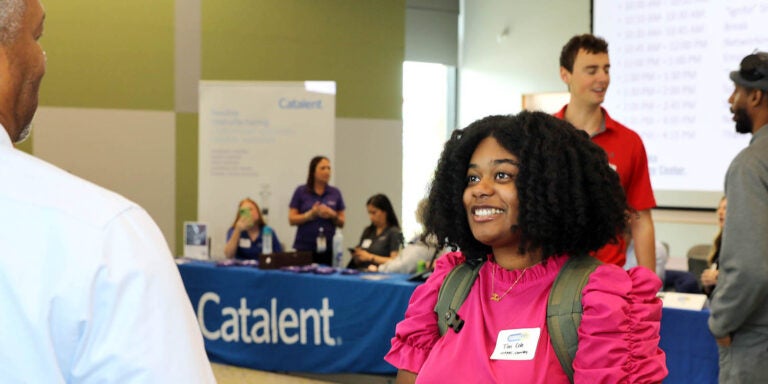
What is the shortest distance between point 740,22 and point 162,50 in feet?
Answer: 17.5

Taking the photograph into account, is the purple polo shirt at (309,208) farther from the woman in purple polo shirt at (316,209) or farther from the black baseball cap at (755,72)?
the black baseball cap at (755,72)

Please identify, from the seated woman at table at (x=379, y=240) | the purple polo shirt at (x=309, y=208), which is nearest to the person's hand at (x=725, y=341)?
the seated woman at table at (x=379, y=240)

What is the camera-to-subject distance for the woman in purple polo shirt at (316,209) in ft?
23.4

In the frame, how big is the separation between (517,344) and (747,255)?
1112mm

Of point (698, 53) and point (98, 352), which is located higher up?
point (698, 53)

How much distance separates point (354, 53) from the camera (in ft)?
31.8

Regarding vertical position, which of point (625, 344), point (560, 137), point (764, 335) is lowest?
point (764, 335)

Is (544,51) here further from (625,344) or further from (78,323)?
(78,323)

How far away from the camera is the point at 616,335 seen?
164 cm

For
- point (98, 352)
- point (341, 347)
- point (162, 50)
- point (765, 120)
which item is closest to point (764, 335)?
point (765, 120)

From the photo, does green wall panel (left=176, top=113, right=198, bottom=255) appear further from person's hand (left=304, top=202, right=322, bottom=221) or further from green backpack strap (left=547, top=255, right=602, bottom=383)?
green backpack strap (left=547, top=255, right=602, bottom=383)

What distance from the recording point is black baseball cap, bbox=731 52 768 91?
104 inches

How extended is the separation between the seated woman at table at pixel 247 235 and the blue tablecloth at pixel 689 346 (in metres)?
3.30

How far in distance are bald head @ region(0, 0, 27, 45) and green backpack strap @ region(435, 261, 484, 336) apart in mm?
1161
